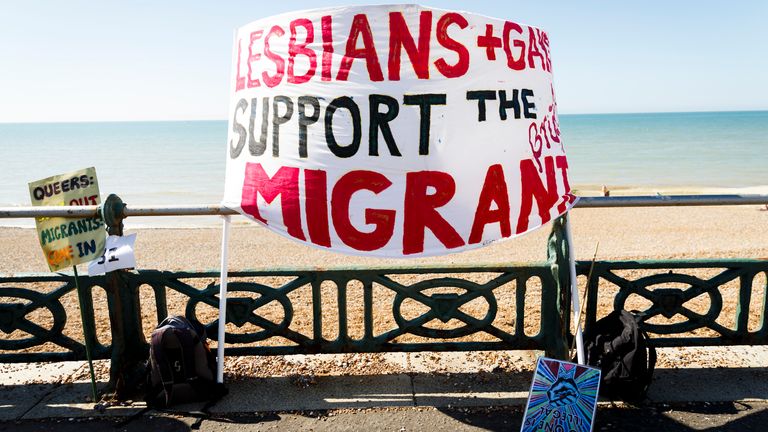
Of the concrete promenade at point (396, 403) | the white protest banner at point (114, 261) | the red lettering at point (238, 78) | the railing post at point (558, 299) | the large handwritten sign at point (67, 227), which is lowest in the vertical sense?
the concrete promenade at point (396, 403)

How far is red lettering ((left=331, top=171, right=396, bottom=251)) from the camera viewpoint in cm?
349

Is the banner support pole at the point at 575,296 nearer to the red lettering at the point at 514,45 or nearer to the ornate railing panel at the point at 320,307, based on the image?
the ornate railing panel at the point at 320,307

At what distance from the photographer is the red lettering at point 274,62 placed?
361cm

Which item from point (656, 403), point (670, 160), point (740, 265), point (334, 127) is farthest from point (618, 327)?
point (670, 160)

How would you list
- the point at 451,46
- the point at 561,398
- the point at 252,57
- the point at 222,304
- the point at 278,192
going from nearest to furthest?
the point at 561,398, the point at 451,46, the point at 278,192, the point at 252,57, the point at 222,304

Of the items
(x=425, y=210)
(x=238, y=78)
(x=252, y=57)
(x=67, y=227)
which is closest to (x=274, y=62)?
(x=252, y=57)

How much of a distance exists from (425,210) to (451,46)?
981mm

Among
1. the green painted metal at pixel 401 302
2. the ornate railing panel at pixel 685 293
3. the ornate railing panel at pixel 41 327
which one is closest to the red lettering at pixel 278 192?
the green painted metal at pixel 401 302

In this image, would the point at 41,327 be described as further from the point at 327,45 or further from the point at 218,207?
the point at 327,45

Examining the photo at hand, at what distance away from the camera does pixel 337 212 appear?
3520 millimetres

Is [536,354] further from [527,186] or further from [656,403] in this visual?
[527,186]

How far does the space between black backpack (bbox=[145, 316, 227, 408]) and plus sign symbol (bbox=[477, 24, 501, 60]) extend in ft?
8.45

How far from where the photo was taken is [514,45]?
11.9 feet

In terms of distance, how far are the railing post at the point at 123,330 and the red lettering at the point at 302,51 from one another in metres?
1.45
